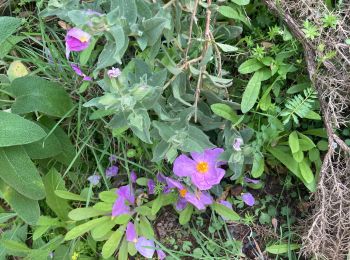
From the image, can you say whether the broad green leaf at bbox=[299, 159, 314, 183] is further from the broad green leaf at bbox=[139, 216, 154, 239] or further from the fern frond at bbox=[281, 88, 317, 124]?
the broad green leaf at bbox=[139, 216, 154, 239]

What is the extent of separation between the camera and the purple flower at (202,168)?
1.41m

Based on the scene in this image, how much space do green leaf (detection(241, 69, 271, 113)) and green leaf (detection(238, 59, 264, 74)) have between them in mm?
16

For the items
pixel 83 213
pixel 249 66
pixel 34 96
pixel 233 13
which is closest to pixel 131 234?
pixel 83 213

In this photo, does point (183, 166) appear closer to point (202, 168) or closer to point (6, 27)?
point (202, 168)

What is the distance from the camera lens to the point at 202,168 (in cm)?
142

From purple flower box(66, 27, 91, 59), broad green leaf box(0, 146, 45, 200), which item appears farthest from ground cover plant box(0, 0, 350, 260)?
purple flower box(66, 27, 91, 59)

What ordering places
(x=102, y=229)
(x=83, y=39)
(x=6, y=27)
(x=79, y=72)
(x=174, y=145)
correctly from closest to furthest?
1. (x=83, y=39)
2. (x=174, y=145)
3. (x=6, y=27)
4. (x=102, y=229)
5. (x=79, y=72)

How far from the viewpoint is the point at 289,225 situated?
1.54 metres

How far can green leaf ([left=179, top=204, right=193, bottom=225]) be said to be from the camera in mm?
1512

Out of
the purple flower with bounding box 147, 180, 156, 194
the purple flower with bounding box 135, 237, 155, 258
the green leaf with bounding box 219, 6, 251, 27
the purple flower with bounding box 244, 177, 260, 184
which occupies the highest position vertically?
the green leaf with bounding box 219, 6, 251, 27

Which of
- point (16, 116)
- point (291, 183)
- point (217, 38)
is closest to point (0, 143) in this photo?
point (16, 116)

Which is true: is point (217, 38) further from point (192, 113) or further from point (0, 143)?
point (0, 143)

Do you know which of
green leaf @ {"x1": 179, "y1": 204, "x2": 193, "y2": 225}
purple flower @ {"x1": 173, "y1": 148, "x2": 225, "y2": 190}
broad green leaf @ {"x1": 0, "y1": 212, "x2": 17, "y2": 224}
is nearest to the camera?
purple flower @ {"x1": 173, "y1": 148, "x2": 225, "y2": 190}

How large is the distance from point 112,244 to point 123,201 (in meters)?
0.13
